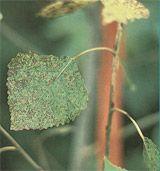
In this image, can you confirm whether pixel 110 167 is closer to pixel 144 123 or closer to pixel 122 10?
pixel 144 123

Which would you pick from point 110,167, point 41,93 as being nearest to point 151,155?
point 110,167

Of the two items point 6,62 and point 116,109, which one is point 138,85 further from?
point 6,62

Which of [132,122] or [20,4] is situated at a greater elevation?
[20,4]

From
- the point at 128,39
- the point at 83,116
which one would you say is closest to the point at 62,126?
the point at 83,116

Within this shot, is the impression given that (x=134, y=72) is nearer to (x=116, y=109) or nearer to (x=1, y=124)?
(x=116, y=109)

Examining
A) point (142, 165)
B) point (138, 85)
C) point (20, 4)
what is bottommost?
point (142, 165)

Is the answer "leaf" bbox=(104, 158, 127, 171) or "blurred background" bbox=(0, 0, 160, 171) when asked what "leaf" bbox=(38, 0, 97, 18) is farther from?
"leaf" bbox=(104, 158, 127, 171)

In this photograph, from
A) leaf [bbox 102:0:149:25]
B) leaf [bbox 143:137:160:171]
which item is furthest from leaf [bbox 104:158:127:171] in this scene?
leaf [bbox 102:0:149:25]
